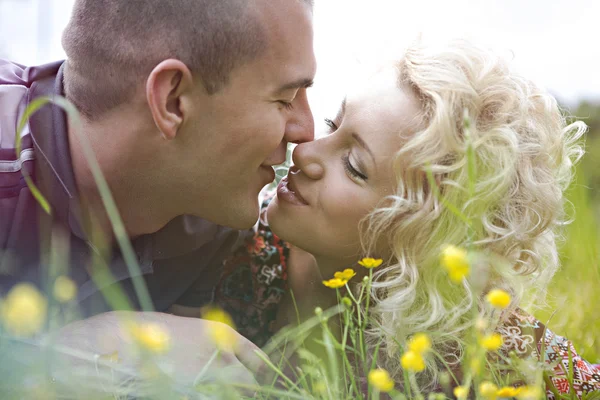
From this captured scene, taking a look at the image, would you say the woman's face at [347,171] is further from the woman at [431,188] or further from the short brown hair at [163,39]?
the short brown hair at [163,39]

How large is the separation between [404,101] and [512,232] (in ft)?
1.79

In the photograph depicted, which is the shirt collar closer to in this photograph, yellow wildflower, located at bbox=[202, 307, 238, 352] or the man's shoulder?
the man's shoulder

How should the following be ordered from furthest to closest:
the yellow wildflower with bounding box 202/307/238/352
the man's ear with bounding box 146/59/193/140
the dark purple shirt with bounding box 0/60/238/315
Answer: the dark purple shirt with bounding box 0/60/238/315 < the man's ear with bounding box 146/59/193/140 < the yellow wildflower with bounding box 202/307/238/352

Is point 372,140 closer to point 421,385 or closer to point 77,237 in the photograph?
point 421,385

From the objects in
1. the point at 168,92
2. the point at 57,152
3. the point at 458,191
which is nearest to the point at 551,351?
the point at 458,191

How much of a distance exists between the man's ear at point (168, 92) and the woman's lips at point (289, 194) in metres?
0.41

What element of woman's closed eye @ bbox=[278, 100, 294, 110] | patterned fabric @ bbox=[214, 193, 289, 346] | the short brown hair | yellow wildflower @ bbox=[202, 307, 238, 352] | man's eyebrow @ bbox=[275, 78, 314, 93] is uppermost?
the short brown hair

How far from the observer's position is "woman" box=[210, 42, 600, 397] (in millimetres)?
1961

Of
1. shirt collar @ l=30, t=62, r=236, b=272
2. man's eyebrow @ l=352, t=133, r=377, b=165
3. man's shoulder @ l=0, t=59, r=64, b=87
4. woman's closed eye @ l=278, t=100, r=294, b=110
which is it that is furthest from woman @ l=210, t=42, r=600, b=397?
man's shoulder @ l=0, t=59, r=64, b=87

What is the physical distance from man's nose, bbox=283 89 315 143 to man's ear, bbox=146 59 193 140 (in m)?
0.36

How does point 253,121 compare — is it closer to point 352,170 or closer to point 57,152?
point 352,170

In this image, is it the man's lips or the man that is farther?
the man's lips

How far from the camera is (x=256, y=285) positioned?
8.30 ft

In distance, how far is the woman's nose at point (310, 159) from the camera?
1.99 m
